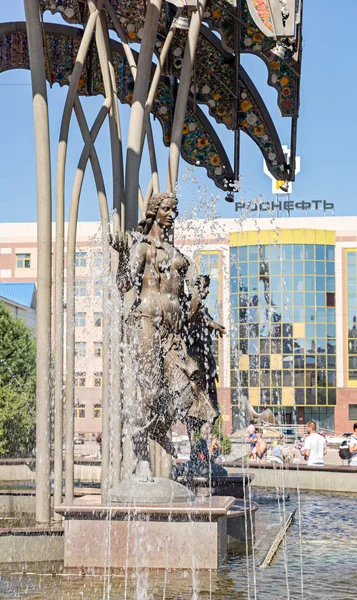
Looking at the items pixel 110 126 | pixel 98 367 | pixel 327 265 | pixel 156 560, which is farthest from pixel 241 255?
pixel 156 560

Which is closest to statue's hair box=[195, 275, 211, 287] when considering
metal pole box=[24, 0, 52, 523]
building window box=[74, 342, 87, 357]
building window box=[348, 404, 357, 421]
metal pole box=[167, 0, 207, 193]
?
metal pole box=[24, 0, 52, 523]

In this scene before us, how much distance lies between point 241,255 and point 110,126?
53.4 meters

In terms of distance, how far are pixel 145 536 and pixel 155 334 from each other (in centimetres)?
157

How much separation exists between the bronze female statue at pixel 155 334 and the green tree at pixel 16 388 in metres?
21.4

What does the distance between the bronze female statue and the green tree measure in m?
21.4

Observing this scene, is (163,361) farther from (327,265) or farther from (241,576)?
(327,265)

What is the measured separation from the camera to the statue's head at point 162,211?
807 cm

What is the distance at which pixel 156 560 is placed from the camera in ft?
23.4

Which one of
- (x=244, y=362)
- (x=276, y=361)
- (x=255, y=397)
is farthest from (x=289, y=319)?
(x=244, y=362)

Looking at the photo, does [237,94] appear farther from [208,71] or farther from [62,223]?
[62,223]

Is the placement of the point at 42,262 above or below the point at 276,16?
below

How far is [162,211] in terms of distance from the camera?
26.5ft

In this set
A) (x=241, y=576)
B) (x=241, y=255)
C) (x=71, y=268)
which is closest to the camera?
(x=241, y=576)

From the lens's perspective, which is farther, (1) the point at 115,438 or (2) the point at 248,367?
(2) the point at 248,367
